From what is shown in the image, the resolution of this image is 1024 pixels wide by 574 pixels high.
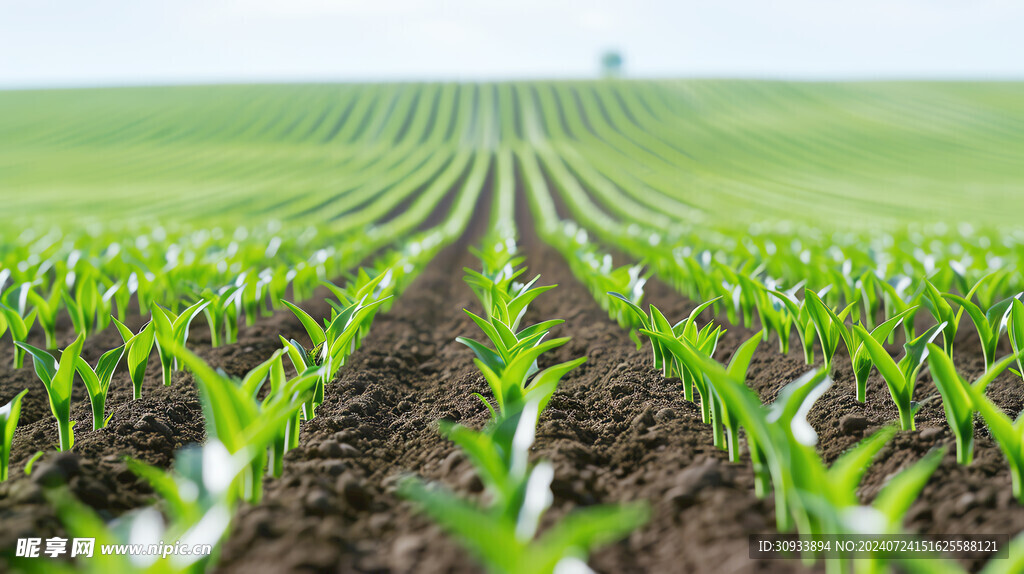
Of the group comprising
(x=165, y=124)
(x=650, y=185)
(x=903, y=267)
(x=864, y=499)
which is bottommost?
(x=864, y=499)

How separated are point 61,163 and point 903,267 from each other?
40519 millimetres

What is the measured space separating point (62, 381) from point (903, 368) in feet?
11.4

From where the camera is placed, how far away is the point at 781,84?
217 ft

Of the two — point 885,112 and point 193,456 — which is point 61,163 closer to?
point 193,456

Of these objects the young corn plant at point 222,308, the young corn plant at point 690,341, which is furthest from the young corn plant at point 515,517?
the young corn plant at point 222,308

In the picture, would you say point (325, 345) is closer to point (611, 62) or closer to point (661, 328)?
point (661, 328)

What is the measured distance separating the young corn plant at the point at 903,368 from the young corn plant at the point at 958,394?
294mm

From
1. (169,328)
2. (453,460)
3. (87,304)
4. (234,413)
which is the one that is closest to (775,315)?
(453,460)

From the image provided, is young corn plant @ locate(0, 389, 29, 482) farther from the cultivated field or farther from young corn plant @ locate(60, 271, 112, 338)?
young corn plant @ locate(60, 271, 112, 338)

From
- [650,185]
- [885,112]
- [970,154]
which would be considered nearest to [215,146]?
[650,185]

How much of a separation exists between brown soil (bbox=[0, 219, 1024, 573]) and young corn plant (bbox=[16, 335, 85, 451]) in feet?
0.29

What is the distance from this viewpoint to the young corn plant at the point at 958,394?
194cm

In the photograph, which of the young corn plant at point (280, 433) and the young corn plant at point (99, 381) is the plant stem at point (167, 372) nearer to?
the young corn plant at point (99, 381)

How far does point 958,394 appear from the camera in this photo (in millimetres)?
1998
